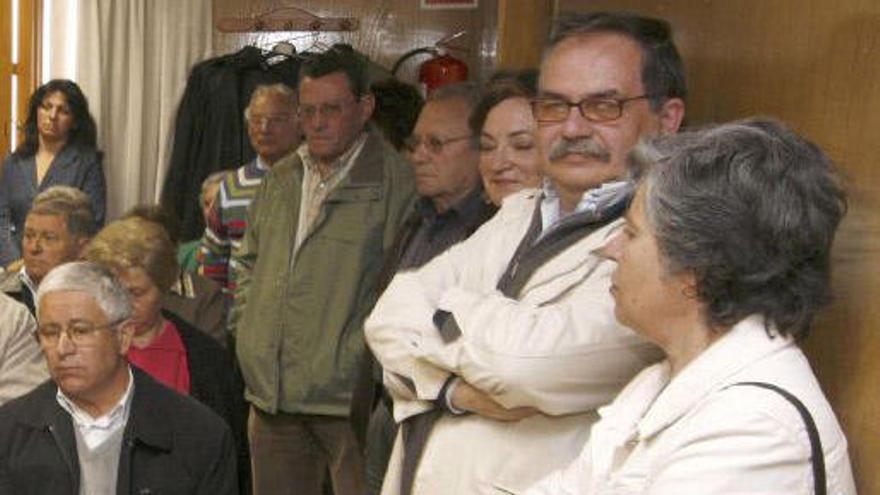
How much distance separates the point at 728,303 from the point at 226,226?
2.88m

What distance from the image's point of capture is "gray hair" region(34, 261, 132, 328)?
2.78 m

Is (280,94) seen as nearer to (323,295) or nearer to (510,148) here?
(323,295)

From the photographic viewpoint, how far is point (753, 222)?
4.44 feet

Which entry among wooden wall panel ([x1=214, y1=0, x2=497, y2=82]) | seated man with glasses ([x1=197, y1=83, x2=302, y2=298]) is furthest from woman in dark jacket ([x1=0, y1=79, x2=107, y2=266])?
seated man with glasses ([x1=197, y1=83, x2=302, y2=298])

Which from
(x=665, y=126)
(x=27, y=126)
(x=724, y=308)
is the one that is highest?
(x=665, y=126)

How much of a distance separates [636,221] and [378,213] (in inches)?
82.1

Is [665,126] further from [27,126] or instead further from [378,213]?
[27,126]

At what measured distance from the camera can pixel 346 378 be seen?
11.2 ft

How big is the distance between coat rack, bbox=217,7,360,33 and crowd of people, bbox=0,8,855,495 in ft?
4.93

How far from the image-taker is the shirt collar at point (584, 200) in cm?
182

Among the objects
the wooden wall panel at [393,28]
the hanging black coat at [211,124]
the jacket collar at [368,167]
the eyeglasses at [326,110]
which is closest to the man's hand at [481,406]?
the jacket collar at [368,167]

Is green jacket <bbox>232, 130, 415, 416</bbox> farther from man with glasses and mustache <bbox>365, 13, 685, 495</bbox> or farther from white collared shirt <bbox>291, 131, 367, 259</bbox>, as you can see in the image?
man with glasses and mustache <bbox>365, 13, 685, 495</bbox>

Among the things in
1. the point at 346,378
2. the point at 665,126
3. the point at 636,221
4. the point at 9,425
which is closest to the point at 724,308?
the point at 636,221

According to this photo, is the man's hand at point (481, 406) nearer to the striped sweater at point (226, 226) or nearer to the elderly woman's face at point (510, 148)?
the elderly woman's face at point (510, 148)
